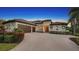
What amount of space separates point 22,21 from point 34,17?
201 millimetres

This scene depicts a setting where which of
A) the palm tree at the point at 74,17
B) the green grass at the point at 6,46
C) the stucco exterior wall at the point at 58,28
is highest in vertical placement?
the palm tree at the point at 74,17

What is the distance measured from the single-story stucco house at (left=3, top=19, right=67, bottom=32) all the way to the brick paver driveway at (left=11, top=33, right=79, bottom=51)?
0.10 m

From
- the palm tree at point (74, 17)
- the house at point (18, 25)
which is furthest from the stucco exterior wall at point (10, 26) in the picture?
the palm tree at point (74, 17)

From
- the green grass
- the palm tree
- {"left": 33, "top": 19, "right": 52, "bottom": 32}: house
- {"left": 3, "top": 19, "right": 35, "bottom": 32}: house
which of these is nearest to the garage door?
{"left": 3, "top": 19, "right": 35, "bottom": 32}: house

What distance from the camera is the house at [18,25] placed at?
3.59m

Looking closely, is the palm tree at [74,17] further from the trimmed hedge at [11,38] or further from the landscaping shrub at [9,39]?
the landscaping shrub at [9,39]

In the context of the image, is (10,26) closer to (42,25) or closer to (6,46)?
(6,46)

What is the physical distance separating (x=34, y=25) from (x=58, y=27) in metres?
0.39

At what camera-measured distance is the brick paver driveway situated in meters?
3.56

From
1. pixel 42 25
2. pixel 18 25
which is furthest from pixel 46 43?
pixel 18 25

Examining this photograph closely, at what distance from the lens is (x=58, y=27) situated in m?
3.71
